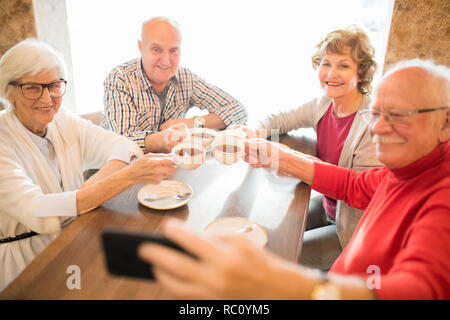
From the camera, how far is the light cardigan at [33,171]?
1.09m

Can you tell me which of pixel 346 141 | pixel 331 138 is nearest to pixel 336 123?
pixel 331 138

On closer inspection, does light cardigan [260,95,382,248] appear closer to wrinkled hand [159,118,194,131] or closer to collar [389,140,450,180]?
wrinkled hand [159,118,194,131]

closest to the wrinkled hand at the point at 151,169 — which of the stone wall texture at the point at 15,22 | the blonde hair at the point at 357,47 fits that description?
the blonde hair at the point at 357,47

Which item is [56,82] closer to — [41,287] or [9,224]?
[9,224]

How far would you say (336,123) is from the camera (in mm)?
1768

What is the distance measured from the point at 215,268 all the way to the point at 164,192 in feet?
2.52

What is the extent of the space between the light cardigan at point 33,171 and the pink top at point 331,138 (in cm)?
100

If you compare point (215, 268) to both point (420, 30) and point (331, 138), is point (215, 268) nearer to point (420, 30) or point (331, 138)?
point (331, 138)

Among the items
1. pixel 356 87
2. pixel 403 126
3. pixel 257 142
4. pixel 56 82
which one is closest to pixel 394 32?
pixel 356 87

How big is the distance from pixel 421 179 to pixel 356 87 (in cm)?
96

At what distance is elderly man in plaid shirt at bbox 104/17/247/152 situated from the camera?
1777mm

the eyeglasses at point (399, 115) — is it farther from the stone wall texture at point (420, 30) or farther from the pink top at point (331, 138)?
the stone wall texture at point (420, 30)

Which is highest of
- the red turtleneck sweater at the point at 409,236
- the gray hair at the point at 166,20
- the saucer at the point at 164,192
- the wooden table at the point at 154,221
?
the gray hair at the point at 166,20

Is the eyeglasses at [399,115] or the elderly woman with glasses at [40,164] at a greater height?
the eyeglasses at [399,115]
